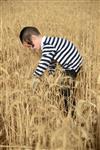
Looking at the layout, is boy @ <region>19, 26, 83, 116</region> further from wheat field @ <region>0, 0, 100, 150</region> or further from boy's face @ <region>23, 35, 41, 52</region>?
wheat field @ <region>0, 0, 100, 150</region>

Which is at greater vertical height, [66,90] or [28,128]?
[66,90]

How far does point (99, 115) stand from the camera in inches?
115

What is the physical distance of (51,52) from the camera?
365 cm

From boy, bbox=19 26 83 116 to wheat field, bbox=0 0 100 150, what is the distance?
102 millimetres

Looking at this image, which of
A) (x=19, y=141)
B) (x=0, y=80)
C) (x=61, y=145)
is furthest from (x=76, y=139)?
(x=0, y=80)

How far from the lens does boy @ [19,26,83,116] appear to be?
3.60 m

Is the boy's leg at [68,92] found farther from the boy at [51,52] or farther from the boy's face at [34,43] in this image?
the boy's face at [34,43]

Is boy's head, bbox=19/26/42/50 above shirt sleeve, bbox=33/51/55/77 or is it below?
above

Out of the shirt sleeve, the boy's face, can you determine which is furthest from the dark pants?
the boy's face

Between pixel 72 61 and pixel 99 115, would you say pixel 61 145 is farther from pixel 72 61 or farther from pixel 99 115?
pixel 72 61

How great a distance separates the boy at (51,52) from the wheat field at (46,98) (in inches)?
4.0

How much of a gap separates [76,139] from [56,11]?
507 cm

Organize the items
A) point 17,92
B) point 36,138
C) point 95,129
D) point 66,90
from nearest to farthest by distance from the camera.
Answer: point 36,138, point 95,129, point 17,92, point 66,90

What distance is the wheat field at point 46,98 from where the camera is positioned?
8.51ft
